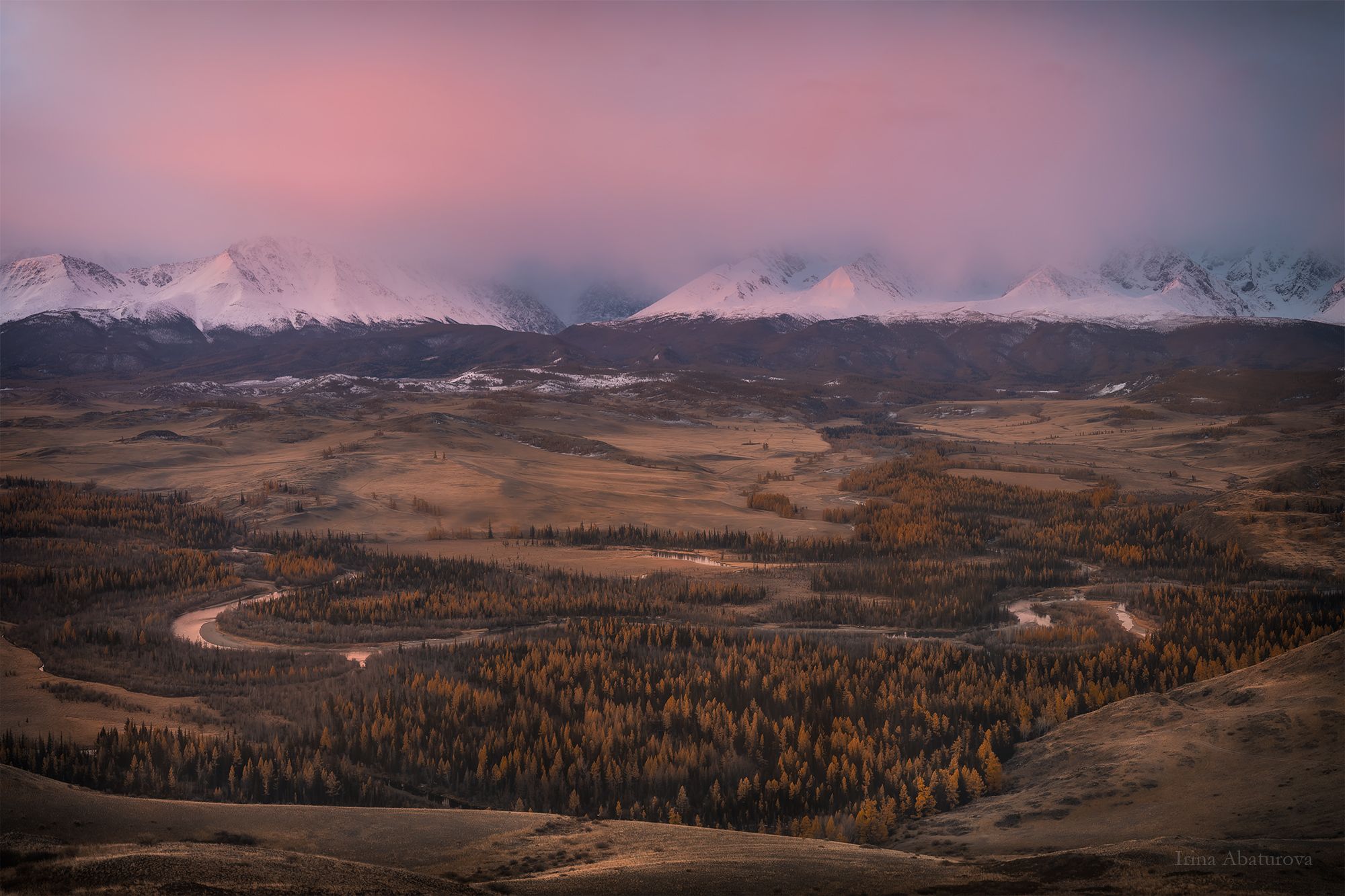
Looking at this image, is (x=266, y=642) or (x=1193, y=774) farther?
(x=266, y=642)

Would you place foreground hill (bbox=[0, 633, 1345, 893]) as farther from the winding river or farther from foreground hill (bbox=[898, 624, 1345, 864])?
the winding river

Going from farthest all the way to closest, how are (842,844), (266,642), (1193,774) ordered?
(266,642) → (1193,774) → (842,844)

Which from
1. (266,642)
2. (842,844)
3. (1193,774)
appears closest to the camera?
(842,844)

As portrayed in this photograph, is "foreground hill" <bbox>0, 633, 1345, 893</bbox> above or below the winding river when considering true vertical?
above

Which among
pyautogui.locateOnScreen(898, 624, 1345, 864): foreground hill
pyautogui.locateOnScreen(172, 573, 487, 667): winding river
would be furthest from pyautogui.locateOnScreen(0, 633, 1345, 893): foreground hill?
pyautogui.locateOnScreen(172, 573, 487, 667): winding river

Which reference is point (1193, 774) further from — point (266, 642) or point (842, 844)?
point (266, 642)

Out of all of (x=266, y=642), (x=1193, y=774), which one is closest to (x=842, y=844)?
(x=1193, y=774)

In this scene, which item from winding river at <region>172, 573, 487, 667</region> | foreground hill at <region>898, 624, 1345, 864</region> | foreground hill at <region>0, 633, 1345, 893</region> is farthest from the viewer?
winding river at <region>172, 573, 487, 667</region>

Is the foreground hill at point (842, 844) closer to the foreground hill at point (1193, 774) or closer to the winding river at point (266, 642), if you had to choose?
the foreground hill at point (1193, 774)
